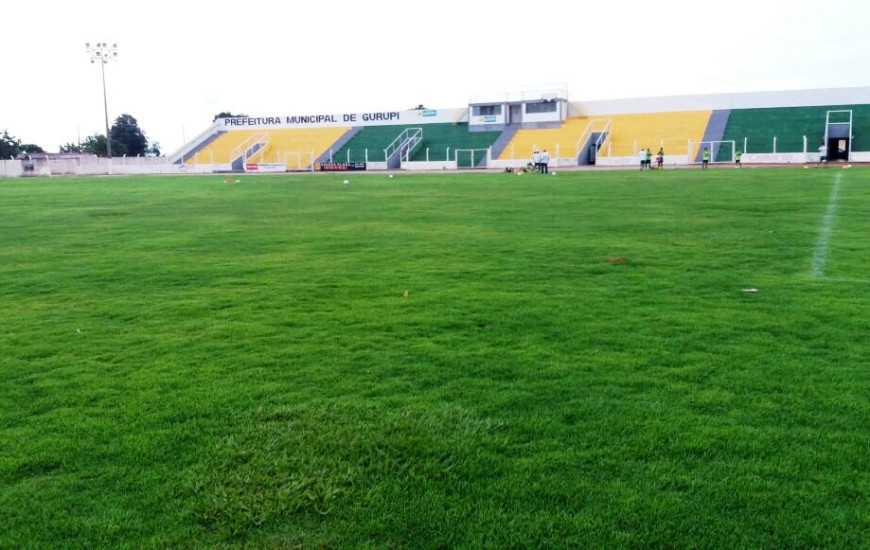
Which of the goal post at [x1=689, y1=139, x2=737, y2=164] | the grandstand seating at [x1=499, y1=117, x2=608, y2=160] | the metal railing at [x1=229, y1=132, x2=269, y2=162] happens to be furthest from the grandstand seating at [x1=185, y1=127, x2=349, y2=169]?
the goal post at [x1=689, y1=139, x2=737, y2=164]

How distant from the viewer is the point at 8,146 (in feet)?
282

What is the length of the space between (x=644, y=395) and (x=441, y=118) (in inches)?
2221

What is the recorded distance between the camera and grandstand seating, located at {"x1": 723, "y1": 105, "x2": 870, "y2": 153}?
43.0m

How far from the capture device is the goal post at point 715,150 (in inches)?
1729

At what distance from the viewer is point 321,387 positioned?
4.40 m

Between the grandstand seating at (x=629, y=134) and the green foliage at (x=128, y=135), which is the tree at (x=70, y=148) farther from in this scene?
the grandstand seating at (x=629, y=134)

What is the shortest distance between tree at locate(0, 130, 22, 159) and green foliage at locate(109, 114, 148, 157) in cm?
1142

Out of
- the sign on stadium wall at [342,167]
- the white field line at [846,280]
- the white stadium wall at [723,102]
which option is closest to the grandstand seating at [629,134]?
the white stadium wall at [723,102]

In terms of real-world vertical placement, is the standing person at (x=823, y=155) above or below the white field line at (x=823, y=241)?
above

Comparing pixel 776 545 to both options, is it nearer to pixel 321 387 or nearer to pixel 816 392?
pixel 816 392

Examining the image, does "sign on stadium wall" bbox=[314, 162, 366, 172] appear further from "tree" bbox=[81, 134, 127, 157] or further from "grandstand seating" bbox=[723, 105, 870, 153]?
"tree" bbox=[81, 134, 127, 157]

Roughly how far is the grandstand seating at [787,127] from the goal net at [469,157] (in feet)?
52.4

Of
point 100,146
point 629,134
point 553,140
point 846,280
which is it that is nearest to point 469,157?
point 553,140

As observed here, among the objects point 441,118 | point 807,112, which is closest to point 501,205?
point 807,112
